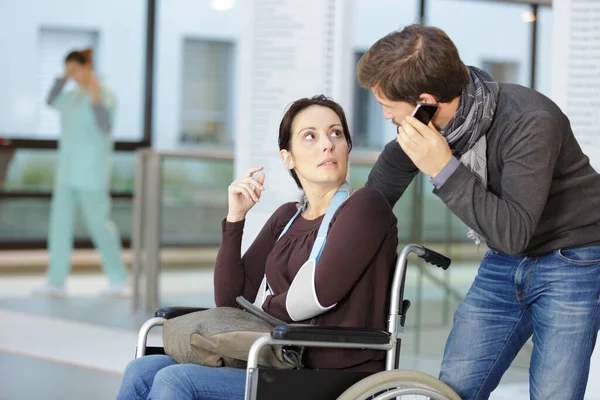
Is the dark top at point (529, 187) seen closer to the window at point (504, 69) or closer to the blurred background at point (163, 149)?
the blurred background at point (163, 149)

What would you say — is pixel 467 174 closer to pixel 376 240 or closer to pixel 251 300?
pixel 376 240

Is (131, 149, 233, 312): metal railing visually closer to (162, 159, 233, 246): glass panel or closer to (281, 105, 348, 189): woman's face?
(162, 159, 233, 246): glass panel

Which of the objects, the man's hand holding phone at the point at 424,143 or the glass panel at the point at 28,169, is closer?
the man's hand holding phone at the point at 424,143

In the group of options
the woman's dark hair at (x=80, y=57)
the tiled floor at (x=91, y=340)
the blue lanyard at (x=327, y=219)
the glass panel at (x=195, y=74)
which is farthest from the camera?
the glass panel at (x=195, y=74)

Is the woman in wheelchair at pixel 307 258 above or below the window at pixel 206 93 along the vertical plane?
below

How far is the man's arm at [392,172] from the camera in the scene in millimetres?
2260

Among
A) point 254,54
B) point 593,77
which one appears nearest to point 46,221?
point 254,54

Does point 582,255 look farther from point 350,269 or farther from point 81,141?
point 81,141

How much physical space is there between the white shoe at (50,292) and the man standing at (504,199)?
15.5 feet

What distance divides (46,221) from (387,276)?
22.6 ft

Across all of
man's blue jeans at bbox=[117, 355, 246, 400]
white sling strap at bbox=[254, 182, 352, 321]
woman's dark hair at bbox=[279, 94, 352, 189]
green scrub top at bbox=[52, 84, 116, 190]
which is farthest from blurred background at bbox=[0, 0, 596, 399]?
man's blue jeans at bbox=[117, 355, 246, 400]

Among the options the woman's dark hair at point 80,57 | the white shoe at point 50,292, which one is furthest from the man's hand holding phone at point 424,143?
the woman's dark hair at point 80,57

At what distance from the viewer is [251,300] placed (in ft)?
8.34

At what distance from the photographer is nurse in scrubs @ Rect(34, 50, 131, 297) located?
6672 mm
